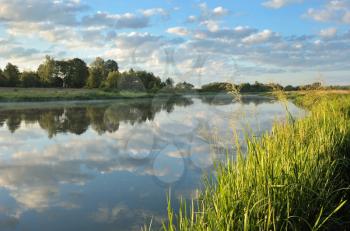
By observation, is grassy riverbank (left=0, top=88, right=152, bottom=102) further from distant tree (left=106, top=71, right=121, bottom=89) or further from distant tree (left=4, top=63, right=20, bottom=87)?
distant tree (left=4, top=63, right=20, bottom=87)

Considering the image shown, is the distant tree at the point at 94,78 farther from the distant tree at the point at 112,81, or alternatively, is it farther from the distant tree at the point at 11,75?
the distant tree at the point at 11,75

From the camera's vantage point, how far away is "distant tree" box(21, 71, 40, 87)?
7500cm

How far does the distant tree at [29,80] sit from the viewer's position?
2953 inches

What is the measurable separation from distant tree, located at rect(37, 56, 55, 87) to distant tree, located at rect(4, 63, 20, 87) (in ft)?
16.9

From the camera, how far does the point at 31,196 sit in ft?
30.1

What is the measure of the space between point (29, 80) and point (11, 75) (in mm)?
3469

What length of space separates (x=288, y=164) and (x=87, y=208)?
4547 mm

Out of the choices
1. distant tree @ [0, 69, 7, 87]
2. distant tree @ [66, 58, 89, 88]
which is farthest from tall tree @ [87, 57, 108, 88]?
distant tree @ [0, 69, 7, 87]

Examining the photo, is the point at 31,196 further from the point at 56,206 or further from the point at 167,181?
the point at 167,181

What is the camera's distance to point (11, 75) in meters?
73.0

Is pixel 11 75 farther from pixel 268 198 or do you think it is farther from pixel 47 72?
pixel 268 198

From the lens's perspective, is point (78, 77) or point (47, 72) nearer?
point (47, 72)

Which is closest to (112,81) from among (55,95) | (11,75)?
(55,95)

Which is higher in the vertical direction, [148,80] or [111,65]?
[111,65]
